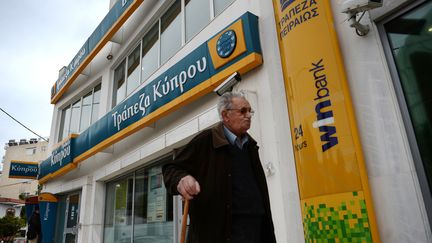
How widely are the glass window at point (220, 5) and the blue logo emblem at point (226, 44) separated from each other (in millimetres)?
1027

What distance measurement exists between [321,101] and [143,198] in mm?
4932

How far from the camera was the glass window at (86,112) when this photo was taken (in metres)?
10.7

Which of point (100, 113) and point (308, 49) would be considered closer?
point (308, 49)

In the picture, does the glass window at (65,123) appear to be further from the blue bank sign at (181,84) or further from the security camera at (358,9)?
the security camera at (358,9)

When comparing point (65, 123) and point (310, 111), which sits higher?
point (65, 123)

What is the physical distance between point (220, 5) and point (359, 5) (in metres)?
3.12

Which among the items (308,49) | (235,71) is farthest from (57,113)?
(308,49)

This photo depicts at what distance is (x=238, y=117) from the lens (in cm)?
226

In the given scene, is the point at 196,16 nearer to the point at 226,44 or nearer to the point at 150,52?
the point at 226,44

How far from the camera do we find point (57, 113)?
13.0 meters

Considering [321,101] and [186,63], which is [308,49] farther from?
[186,63]

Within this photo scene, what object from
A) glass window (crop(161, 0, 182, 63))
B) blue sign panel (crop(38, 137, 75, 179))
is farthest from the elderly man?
blue sign panel (crop(38, 137, 75, 179))

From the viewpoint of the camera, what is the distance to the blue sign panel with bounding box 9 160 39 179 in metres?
12.7

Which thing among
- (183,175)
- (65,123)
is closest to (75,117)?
(65,123)
